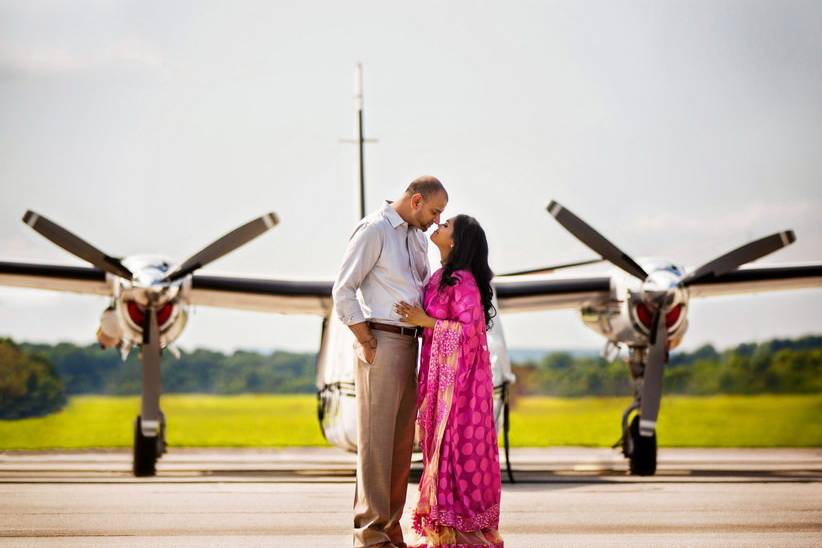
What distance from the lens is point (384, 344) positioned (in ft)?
20.6

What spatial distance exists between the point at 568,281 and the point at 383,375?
31.6 feet

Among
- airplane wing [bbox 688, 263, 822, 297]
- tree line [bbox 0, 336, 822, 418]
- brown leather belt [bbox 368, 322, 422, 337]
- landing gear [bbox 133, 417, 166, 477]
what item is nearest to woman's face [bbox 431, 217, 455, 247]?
brown leather belt [bbox 368, 322, 422, 337]

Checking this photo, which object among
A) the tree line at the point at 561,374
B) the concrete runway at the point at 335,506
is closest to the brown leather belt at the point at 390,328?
the concrete runway at the point at 335,506

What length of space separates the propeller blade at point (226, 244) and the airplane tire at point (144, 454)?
2.11 meters

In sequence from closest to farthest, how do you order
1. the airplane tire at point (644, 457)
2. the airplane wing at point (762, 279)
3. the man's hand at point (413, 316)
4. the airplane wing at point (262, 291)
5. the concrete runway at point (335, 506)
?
the man's hand at point (413, 316), the concrete runway at point (335, 506), the airplane tire at point (644, 457), the airplane wing at point (262, 291), the airplane wing at point (762, 279)

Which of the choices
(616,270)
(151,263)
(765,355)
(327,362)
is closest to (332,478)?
(327,362)

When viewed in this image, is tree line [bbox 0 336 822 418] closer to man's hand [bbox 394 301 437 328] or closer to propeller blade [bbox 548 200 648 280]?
propeller blade [bbox 548 200 648 280]

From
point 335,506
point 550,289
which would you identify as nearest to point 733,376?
point 550,289

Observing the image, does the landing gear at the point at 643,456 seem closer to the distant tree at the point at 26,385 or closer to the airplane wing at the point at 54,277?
the airplane wing at the point at 54,277

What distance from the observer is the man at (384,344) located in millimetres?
6199

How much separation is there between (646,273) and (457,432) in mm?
8708

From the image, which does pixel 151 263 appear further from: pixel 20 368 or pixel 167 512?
pixel 20 368

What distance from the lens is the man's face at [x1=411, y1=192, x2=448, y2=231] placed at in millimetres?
6332

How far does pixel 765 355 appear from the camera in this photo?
1009 inches
